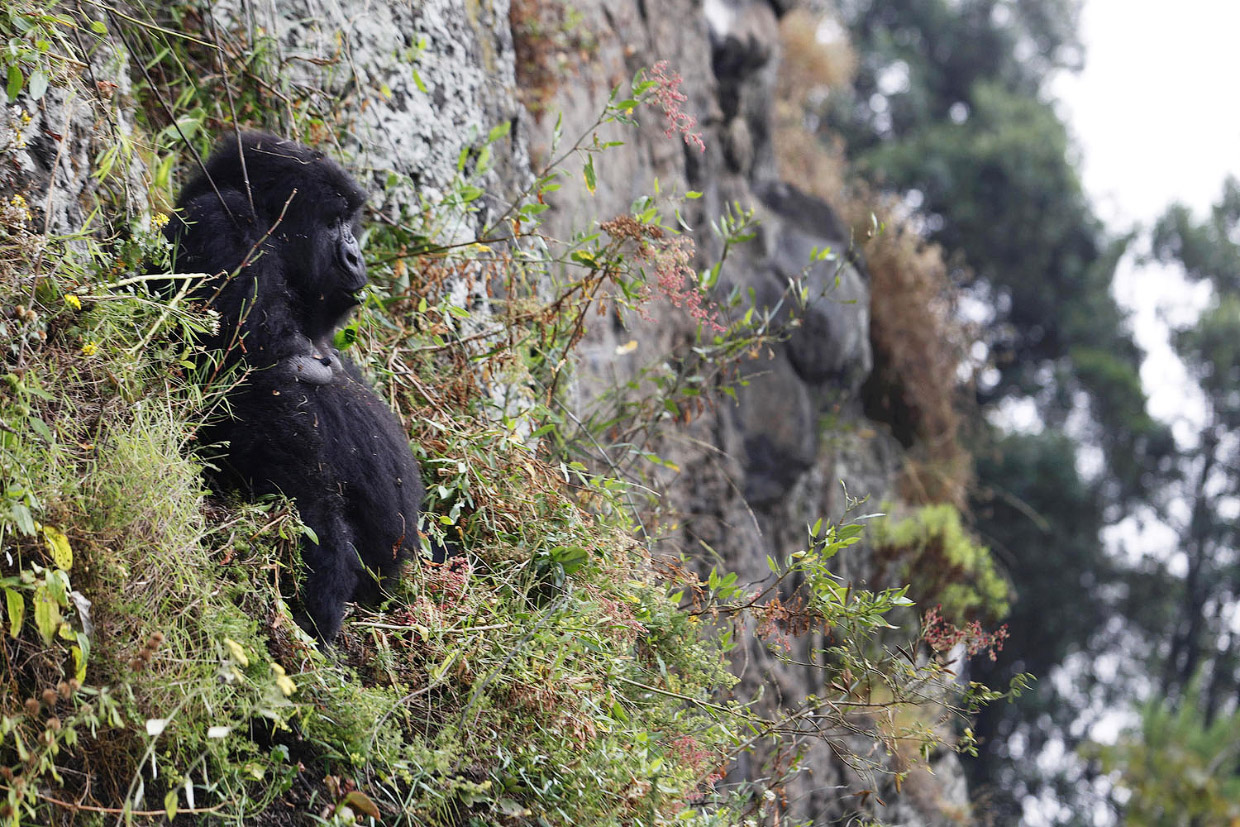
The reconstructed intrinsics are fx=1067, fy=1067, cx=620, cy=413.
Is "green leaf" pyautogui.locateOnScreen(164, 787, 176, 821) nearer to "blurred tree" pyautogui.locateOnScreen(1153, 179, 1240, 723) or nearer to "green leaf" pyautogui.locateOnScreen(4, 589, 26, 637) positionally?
"green leaf" pyautogui.locateOnScreen(4, 589, 26, 637)

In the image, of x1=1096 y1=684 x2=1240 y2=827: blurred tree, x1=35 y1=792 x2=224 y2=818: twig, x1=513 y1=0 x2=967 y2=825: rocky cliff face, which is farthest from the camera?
x1=1096 y1=684 x2=1240 y2=827: blurred tree

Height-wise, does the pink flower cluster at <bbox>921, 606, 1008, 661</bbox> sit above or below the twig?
above

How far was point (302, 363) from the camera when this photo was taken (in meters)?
2.69

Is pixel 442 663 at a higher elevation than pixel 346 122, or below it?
below

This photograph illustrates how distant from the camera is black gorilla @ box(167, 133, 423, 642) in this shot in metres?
2.52

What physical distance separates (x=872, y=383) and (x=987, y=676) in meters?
6.26

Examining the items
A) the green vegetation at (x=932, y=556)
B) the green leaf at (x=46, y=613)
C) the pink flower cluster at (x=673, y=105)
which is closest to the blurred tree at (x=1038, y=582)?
the green vegetation at (x=932, y=556)

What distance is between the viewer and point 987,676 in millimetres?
13867

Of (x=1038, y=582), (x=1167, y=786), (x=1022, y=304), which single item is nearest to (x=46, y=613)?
(x=1167, y=786)

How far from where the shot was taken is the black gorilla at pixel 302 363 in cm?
252

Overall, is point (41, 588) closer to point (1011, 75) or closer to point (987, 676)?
point (987, 676)

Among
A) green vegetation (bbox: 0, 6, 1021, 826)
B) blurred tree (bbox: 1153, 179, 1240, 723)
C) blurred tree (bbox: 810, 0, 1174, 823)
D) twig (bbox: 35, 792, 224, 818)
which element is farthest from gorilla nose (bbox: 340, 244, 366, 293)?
blurred tree (bbox: 1153, 179, 1240, 723)

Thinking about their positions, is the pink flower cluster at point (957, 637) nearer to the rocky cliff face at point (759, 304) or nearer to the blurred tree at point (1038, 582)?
the rocky cliff face at point (759, 304)

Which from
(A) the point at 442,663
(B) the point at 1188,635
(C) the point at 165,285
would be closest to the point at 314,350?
(C) the point at 165,285
